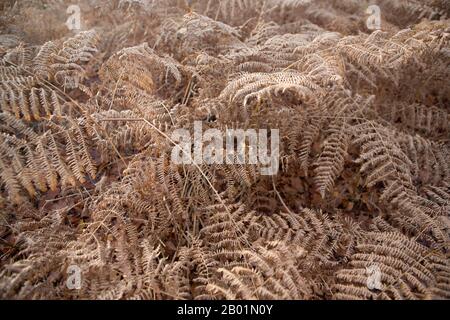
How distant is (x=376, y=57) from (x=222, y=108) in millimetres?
1144

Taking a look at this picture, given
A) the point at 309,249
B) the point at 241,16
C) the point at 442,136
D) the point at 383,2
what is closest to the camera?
the point at 309,249

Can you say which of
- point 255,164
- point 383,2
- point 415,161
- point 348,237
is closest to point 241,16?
point 383,2

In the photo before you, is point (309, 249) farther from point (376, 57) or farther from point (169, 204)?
point (376, 57)

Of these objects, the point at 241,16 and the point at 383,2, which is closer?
the point at 241,16

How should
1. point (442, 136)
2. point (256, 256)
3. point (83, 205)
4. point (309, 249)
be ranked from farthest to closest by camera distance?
point (442, 136), point (83, 205), point (309, 249), point (256, 256)

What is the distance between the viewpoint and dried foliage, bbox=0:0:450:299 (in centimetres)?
206

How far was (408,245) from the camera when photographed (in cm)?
220


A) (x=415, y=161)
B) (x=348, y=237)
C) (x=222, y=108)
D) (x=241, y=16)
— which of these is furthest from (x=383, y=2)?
(x=348, y=237)

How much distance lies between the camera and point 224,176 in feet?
8.70

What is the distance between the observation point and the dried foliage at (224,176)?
2.06 meters

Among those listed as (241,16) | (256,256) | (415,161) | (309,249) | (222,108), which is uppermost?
(241,16)

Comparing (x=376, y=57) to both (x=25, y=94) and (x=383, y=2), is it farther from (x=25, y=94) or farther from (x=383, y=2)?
(x=25, y=94)

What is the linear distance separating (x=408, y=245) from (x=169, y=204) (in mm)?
1517

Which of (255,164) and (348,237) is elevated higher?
(255,164)
